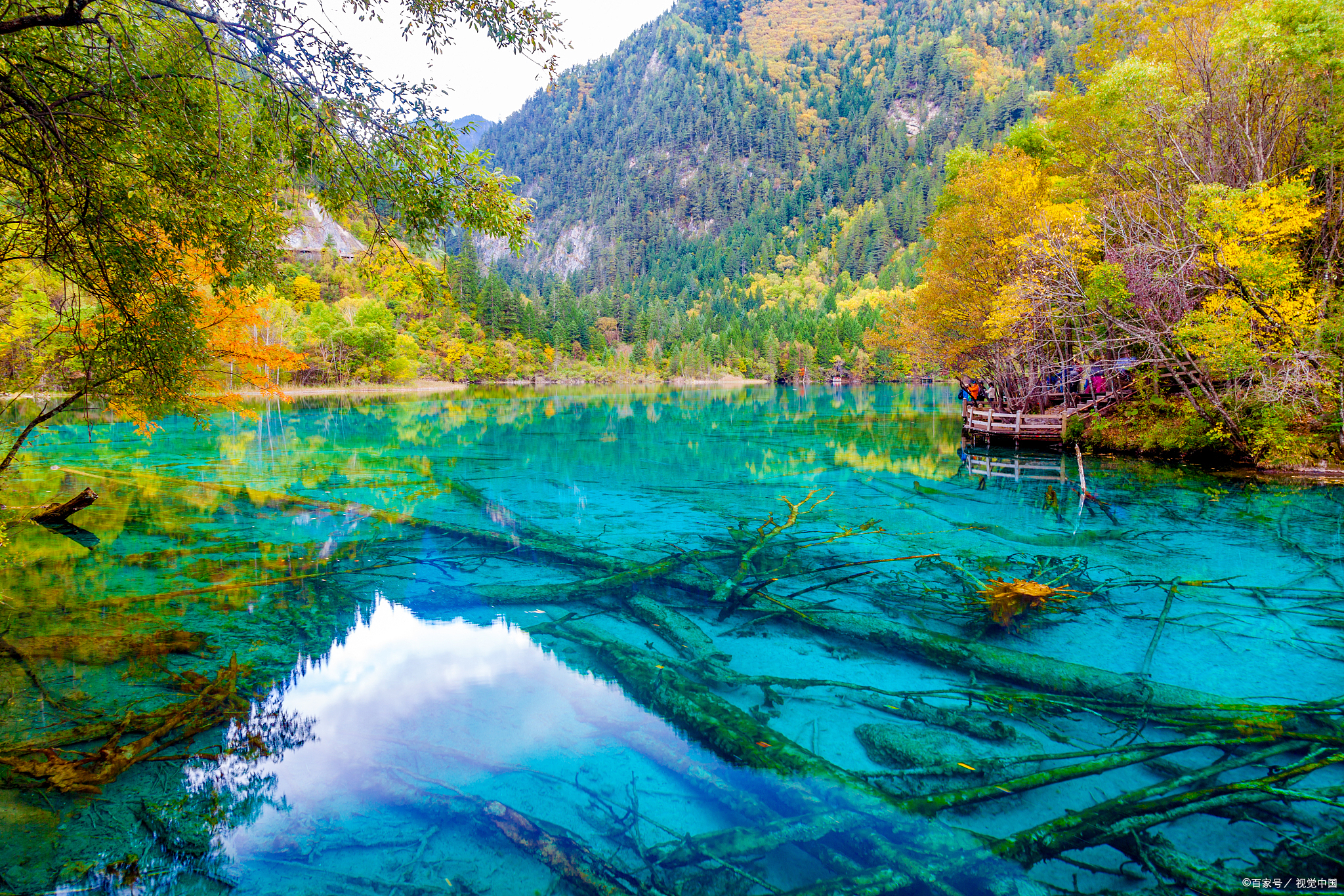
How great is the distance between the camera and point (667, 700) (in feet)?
16.4

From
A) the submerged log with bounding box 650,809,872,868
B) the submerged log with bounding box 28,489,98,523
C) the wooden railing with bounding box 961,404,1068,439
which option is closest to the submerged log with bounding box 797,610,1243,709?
the submerged log with bounding box 650,809,872,868

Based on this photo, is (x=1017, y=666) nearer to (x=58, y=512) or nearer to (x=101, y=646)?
(x=101, y=646)

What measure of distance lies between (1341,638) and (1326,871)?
447cm

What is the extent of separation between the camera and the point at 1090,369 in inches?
879

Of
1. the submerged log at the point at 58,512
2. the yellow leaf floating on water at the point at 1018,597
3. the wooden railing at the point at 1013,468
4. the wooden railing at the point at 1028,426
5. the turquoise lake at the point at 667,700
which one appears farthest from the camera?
the wooden railing at the point at 1028,426

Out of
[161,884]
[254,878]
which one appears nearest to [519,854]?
[254,878]

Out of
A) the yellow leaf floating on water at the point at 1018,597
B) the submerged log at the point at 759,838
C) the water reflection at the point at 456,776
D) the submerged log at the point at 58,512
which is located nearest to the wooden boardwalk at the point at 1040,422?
the yellow leaf floating on water at the point at 1018,597

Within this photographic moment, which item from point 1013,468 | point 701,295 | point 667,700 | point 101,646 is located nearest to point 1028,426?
point 1013,468

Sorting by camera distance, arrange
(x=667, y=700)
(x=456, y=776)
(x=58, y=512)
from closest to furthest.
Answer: (x=456, y=776)
(x=667, y=700)
(x=58, y=512)

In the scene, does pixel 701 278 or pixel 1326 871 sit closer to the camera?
pixel 1326 871

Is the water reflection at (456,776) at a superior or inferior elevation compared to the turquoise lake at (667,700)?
inferior

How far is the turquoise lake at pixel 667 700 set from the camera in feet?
11.1

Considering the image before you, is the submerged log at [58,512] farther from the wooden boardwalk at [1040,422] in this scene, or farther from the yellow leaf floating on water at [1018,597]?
the wooden boardwalk at [1040,422]

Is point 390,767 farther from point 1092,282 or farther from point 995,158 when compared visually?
point 995,158
